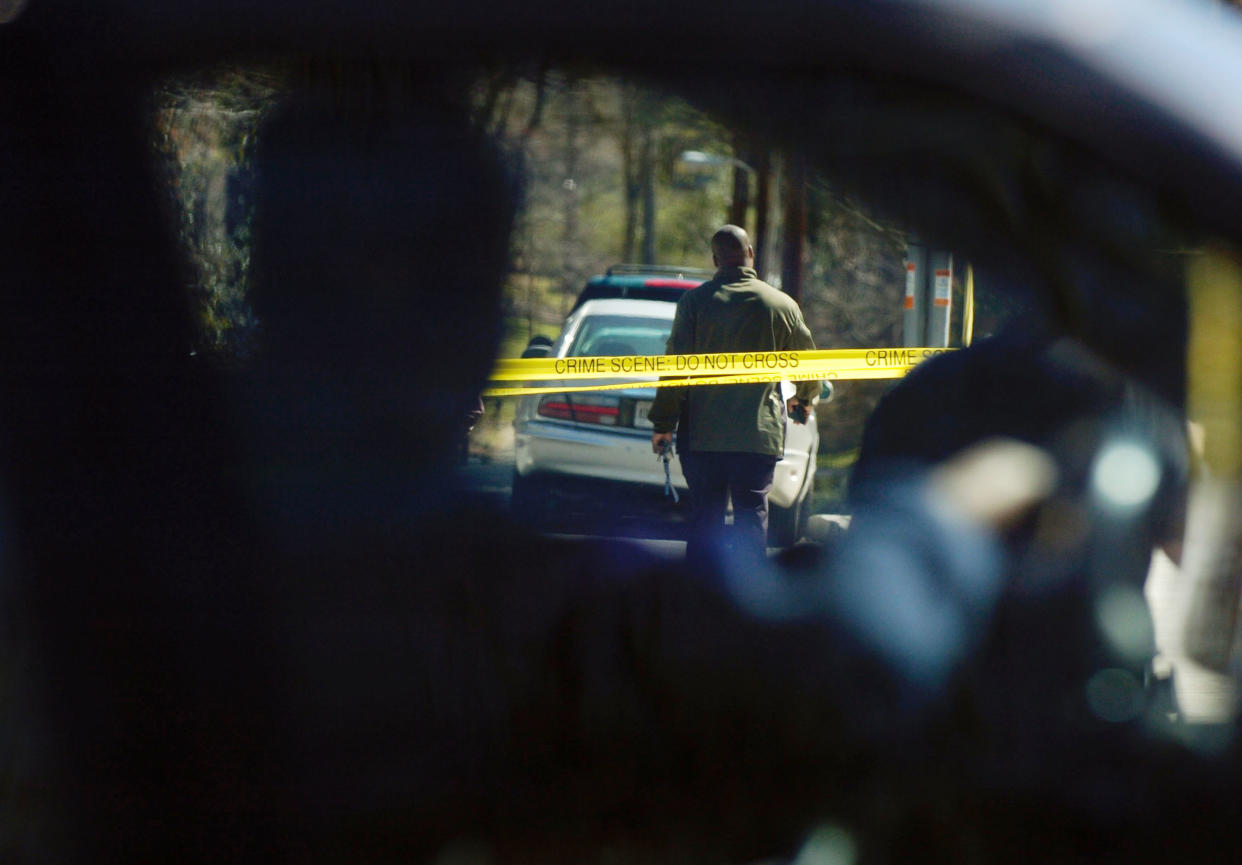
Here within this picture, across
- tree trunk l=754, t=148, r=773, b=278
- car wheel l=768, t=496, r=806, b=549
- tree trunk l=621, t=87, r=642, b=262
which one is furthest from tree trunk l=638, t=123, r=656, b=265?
car wheel l=768, t=496, r=806, b=549

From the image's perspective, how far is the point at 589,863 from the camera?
1.47 metres

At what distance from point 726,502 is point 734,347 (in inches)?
7.0

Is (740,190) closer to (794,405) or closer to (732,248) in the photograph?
(732,248)

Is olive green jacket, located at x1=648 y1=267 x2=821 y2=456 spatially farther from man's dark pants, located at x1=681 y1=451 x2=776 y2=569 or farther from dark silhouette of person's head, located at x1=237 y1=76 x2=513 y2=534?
dark silhouette of person's head, located at x1=237 y1=76 x2=513 y2=534

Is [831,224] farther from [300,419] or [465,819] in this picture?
[465,819]

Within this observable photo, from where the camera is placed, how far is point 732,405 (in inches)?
54.5

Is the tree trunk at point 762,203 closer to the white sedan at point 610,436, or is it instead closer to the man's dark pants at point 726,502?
the white sedan at point 610,436

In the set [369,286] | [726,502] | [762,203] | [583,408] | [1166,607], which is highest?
[762,203]

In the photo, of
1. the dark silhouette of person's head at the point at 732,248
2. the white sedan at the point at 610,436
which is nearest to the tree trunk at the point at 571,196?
the white sedan at the point at 610,436

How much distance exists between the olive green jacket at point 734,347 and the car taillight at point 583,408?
47 mm

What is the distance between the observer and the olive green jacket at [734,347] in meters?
Result: 1.35

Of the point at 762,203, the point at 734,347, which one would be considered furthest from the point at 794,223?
the point at 734,347

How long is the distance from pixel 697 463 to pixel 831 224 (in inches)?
12.1

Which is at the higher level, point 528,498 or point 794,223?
point 794,223
